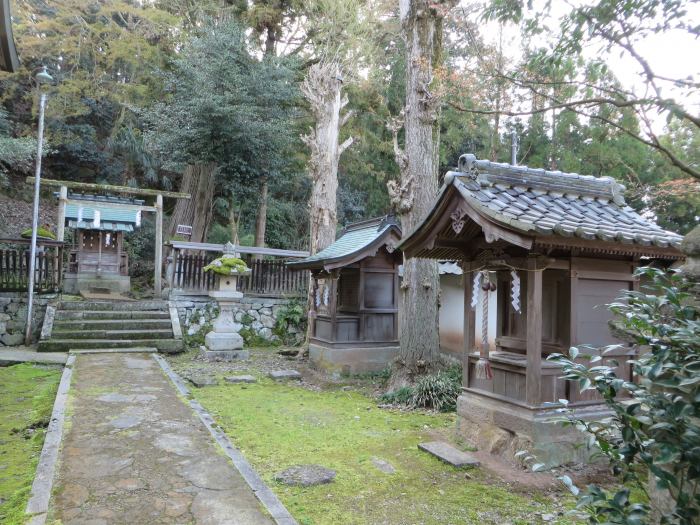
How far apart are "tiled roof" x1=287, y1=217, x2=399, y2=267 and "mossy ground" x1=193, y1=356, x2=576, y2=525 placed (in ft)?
10.8

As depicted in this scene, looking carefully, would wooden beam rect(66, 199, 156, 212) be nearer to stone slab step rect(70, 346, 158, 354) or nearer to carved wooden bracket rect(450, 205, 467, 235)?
stone slab step rect(70, 346, 158, 354)

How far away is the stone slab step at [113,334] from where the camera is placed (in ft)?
39.1

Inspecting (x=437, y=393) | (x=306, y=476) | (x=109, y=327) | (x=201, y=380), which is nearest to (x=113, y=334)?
(x=109, y=327)

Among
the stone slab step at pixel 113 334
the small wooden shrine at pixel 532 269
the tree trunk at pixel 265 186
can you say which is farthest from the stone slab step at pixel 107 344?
the small wooden shrine at pixel 532 269

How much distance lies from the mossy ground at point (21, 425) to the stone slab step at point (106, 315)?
286cm

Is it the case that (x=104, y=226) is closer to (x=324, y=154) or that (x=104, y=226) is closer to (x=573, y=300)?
(x=324, y=154)

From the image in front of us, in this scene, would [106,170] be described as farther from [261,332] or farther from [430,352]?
[430,352]

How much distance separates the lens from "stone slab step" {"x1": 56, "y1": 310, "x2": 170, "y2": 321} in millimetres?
12665

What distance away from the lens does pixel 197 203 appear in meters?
18.4

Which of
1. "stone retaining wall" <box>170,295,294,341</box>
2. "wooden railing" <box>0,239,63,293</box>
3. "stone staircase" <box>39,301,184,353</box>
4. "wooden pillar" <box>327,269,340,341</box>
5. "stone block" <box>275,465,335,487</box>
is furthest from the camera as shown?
"stone retaining wall" <box>170,295,294,341</box>

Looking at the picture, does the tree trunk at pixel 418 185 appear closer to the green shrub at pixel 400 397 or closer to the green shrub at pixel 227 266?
the green shrub at pixel 400 397

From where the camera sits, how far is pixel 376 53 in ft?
63.0

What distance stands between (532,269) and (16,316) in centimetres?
1296

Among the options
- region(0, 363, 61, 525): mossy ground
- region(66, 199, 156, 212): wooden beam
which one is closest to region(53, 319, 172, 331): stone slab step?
region(0, 363, 61, 525): mossy ground
